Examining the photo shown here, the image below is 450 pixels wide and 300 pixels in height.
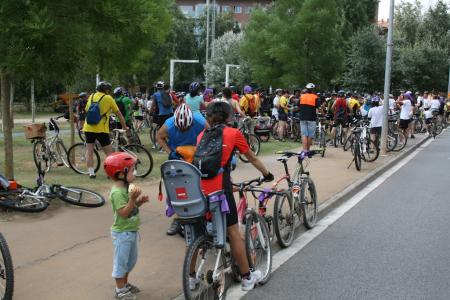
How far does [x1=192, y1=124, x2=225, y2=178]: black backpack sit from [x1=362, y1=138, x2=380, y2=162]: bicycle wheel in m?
9.78

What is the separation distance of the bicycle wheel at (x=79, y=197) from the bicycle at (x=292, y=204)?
274 cm

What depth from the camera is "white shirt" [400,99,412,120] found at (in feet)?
60.1

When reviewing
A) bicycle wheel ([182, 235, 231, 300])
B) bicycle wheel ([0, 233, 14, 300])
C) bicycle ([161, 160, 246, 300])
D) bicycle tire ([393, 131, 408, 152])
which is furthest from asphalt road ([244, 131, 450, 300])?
bicycle tire ([393, 131, 408, 152])

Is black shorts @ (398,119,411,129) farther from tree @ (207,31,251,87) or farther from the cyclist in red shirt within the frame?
tree @ (207,31,251,87)

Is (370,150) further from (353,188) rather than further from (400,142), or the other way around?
(400,142)

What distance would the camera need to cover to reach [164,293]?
4.40 metres

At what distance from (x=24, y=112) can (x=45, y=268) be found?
106 ft

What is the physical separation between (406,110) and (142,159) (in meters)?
11.3

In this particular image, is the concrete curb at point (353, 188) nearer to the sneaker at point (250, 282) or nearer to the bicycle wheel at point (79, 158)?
the sneaker at point (250, 282)

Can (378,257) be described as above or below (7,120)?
below

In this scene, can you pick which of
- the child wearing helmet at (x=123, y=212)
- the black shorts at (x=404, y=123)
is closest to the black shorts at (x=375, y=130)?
the black shorts at (x=404, y=123)

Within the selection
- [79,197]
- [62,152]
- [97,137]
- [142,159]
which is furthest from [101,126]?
[79,197]

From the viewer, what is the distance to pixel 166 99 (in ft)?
38.9

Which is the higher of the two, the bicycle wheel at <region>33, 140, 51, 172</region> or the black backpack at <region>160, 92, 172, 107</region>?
the black backpack at <region>160, 92, 172, 107</region>
